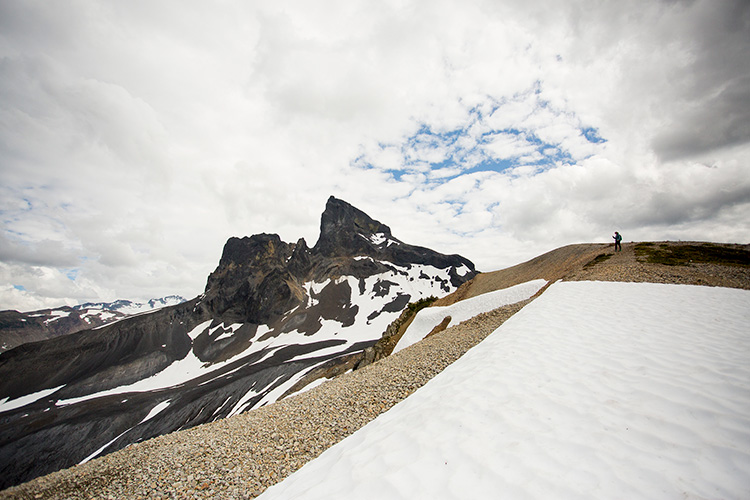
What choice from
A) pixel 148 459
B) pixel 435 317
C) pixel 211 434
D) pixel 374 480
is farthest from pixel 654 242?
pixel 148 459

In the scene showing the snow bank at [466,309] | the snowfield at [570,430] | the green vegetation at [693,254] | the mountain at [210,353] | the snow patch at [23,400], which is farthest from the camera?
the snow patch at [23,400]

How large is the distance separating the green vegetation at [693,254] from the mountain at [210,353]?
38.5 meters

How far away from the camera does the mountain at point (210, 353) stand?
65375 mm

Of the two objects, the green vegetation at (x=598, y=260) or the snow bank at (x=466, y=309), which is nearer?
the snow bank at (x=466, y=309)

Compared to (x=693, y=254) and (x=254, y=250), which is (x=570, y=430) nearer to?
(x=693, y=254)

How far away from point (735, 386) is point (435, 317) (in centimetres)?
2351

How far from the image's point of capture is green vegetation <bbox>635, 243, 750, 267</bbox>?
2258 cm

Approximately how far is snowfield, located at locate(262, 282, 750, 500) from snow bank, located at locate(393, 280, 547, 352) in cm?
1740

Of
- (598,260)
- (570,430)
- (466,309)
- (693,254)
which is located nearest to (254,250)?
(466,309)

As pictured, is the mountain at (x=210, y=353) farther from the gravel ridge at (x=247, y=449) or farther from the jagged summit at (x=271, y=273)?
the gravel ridge at (x=247, y=449)

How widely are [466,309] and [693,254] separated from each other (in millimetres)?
22002

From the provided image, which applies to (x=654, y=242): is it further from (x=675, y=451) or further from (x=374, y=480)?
(x=374, y=480)

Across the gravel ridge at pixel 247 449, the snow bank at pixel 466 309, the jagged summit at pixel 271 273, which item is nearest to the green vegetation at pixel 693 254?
the snow bank at pixel 466 309

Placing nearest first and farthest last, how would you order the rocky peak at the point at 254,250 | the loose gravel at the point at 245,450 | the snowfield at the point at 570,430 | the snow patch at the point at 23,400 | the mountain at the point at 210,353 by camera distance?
the snowfield at the point at 570,430
the loose gravel at the point at 245,450
the mountain at the point at 210,353
the snow patch at the point at 23,400
the rocky peak at the point at 254,250
